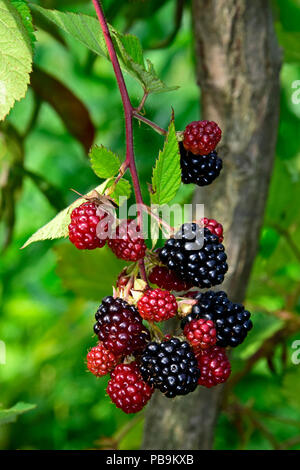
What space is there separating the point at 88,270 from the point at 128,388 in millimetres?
564

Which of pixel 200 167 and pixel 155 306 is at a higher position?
pixel 200 167

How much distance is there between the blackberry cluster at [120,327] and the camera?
0.46 m

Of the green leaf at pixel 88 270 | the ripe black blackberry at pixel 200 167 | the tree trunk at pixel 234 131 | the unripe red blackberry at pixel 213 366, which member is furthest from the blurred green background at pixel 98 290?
the unripe red blackberry at pixel 213 366

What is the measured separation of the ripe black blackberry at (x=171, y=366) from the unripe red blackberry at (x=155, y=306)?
0.03 metres

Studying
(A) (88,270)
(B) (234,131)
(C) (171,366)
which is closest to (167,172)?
(C) (171,366)

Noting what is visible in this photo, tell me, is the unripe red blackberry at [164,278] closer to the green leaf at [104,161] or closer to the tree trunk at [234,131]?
the green leaf at [104,161]

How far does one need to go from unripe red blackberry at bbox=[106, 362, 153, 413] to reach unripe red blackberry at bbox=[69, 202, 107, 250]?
11 centimetres

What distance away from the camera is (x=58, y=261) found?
1009 millimetres

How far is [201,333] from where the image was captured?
1.49 ft

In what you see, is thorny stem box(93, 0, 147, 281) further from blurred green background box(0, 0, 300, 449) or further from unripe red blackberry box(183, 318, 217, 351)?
blurred green background box(0, 0, 300, 449)

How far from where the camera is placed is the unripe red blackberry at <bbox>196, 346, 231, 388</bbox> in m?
0.49

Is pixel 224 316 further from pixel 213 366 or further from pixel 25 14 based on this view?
pixel 25 14
